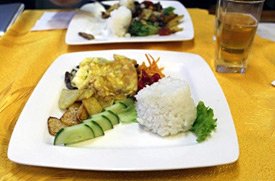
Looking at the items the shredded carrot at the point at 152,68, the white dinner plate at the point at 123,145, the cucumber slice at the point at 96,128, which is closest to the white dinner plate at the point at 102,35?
the shredded carrot at the point at 152,68

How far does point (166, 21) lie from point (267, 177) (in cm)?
115

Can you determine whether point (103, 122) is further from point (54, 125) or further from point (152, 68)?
point (152, 68)

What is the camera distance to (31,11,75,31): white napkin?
1885 millimetres

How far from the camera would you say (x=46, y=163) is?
2.87 feet

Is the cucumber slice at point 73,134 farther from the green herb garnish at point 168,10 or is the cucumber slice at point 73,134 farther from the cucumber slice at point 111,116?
the green herb garnish at point 168,10

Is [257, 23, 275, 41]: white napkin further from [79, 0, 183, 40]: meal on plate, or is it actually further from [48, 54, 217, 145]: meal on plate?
[48, 54, 217, 145]: meal on plate

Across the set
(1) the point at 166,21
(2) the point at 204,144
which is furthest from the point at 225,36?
(2) the point at 204,144

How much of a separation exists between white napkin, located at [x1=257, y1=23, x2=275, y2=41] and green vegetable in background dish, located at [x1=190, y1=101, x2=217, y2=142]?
1.03 metres

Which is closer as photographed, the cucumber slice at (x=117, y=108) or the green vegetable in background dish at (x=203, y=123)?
the green vegetable in background dish at (x=203, y=123)

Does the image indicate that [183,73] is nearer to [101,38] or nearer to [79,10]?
[101,38]

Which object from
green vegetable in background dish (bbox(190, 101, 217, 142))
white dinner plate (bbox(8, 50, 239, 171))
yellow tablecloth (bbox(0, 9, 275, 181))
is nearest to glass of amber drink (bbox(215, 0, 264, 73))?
yellow tablecloth (bbox(0, 9, 275, 181))

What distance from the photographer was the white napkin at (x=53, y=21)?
6.18ft

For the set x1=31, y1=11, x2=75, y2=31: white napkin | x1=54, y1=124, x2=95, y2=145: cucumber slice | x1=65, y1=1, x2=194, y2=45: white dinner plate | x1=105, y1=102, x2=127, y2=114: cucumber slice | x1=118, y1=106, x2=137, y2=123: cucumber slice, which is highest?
x1=54, y1=124, x2=95, y2=145: cucumber slice

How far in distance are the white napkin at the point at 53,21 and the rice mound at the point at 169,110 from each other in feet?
3.37
